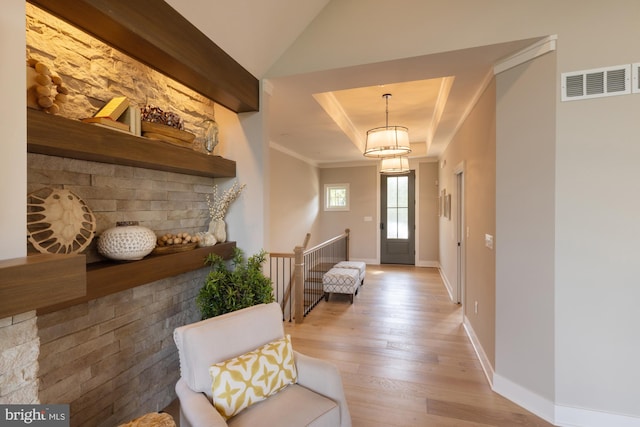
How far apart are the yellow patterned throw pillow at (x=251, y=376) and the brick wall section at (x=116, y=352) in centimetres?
75

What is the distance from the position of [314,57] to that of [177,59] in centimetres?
113

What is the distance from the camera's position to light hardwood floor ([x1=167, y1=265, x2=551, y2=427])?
210 centimetres

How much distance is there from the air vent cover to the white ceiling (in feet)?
1.26

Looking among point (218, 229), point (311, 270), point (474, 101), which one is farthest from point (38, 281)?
point (311, 270)

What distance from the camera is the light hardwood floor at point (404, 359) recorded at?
2.10 meters

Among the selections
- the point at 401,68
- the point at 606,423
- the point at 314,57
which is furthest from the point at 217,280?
the point at 606,423

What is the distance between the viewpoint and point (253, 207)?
258 cm

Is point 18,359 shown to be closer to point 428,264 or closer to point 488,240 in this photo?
point 488,240

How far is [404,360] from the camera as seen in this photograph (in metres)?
2.83

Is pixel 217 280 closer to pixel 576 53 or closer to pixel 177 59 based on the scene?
pixel 177 59

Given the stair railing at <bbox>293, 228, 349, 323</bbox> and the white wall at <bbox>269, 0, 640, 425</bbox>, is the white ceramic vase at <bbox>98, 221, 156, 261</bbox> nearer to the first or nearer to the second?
the stair railing at <bbox>293, 228, 349, 323</bbox>

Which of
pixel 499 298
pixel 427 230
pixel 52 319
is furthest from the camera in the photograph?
pixel 427 230

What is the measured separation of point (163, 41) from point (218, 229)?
4.60 ft

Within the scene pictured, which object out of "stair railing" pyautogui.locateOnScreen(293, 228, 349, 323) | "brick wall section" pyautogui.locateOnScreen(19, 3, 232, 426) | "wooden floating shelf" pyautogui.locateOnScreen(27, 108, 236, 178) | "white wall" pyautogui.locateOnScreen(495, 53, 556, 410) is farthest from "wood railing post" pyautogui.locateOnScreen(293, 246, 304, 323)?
"white wall" pyautogui.locateOnScreen(495, 53, 556, 410)
